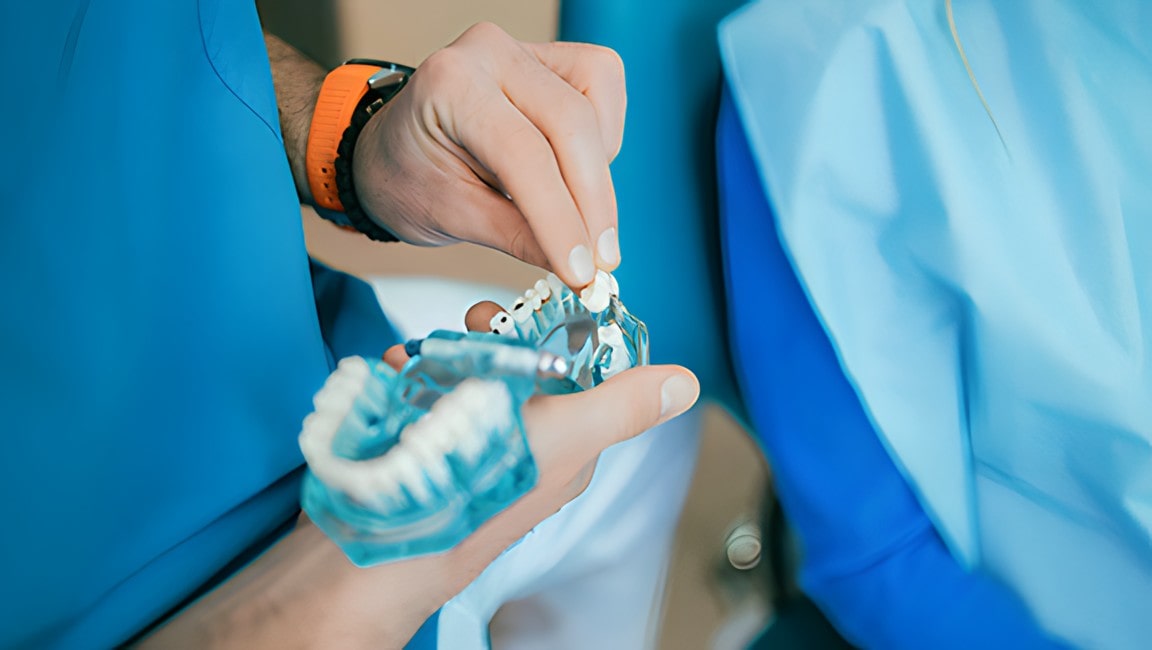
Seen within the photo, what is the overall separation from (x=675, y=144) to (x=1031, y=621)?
20.8 inches

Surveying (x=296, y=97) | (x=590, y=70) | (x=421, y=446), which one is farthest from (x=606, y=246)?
(x=296, y=97)

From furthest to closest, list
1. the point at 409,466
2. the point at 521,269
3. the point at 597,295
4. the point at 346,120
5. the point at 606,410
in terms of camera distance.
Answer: the point at 521,269 < the point at 346,120 < the point at 597,295 < the point at 606,410 < the point at 409,466

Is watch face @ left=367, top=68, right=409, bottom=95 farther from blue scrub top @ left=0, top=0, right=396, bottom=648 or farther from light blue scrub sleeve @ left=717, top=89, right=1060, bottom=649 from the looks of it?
light blue scrub sleeve @ left=717, top=89, right=1060, bottom=649

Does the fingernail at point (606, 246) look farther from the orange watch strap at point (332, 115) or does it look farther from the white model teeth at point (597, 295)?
the orange watch strap at point (332, 115)

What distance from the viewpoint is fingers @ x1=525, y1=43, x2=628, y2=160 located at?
63cm

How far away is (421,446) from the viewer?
343mm

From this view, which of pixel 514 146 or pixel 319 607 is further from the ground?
pixel 514 146

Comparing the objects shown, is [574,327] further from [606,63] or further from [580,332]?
[606,63]

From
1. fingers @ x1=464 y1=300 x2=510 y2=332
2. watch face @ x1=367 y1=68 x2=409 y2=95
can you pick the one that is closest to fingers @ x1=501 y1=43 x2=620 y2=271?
fingers @ x1=464 y1=300 x2=510 y2=332

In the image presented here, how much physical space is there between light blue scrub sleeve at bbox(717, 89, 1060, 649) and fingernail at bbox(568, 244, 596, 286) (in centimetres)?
27

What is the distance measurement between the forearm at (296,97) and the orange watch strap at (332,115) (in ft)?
0.06

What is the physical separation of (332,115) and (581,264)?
34 centimetres

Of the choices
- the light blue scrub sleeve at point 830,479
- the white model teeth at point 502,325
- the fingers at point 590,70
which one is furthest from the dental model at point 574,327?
the light blue scrub sleeve at point 830,479

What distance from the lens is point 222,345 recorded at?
567 mm
